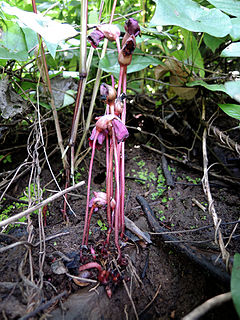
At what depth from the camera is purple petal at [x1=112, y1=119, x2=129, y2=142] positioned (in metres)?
0.58

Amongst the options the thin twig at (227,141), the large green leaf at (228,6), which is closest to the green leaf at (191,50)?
the large green leaf at (228,6)

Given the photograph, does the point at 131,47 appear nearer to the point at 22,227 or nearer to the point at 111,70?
the point at 111,70

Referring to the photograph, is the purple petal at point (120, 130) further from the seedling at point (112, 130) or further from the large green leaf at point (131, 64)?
the large green leaf at point (131, 64)

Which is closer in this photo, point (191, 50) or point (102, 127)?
point (102, 127)

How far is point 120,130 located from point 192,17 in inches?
18.4

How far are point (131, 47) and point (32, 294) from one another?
64 centimetres

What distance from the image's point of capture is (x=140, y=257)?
2.16ft

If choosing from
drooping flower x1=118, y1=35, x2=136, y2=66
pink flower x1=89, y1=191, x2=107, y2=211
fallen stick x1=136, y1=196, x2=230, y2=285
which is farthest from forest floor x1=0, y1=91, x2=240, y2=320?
drooping flower x1=118, y1=35, x2=136, y2=66

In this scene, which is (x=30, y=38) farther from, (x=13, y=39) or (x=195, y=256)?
(x=195, y=256)

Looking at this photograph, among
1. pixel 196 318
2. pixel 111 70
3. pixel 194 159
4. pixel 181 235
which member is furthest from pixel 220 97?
pixel 196 318

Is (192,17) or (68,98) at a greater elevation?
(192,17)

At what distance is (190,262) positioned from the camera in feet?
2.01

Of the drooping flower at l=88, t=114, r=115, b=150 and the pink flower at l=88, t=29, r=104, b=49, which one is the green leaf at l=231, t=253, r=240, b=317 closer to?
→ the drooping flower at l=88, t=114, r=115, b=150

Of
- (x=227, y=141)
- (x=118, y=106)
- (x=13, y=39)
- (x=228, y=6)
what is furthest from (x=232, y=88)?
(x=13, y=39)
